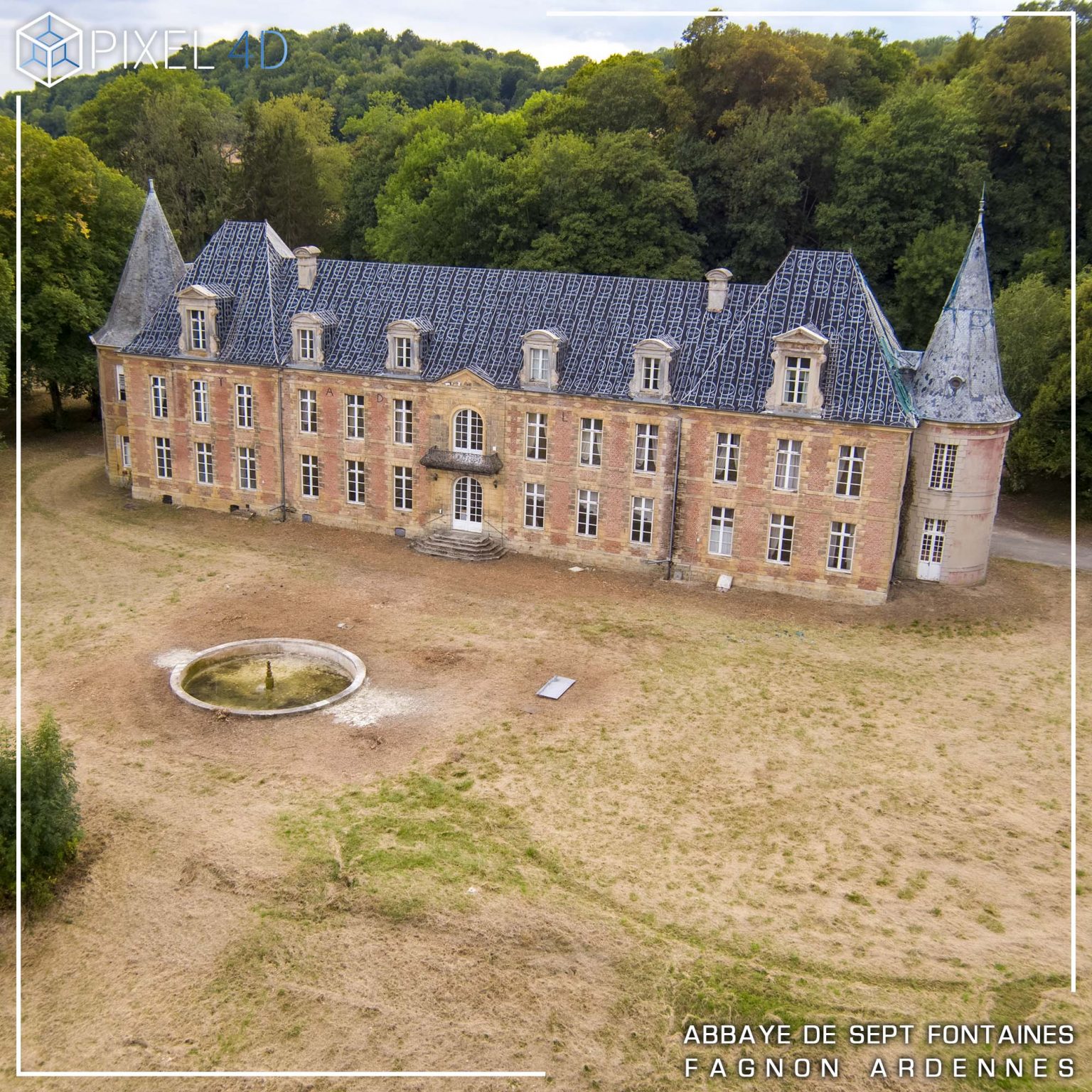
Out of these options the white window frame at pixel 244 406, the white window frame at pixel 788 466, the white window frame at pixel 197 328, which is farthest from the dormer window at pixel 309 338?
the white window frame at pixel 788 466

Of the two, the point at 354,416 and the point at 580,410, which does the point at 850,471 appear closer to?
the point at 580,410

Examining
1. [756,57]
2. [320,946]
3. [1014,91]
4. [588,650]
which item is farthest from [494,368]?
[1014,91]

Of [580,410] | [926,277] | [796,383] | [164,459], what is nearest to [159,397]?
[164,459]

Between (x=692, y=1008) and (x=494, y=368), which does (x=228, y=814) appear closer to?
(x=692, y=1008)

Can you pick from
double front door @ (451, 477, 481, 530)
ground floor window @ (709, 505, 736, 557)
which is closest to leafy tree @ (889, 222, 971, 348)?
ground floor window @ (709, 505, 736, 557)

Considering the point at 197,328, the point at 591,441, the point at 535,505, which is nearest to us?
the point at 591,441

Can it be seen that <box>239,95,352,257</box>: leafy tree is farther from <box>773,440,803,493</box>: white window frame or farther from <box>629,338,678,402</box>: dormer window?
<box>773,440,803,493</box>: white window frame
